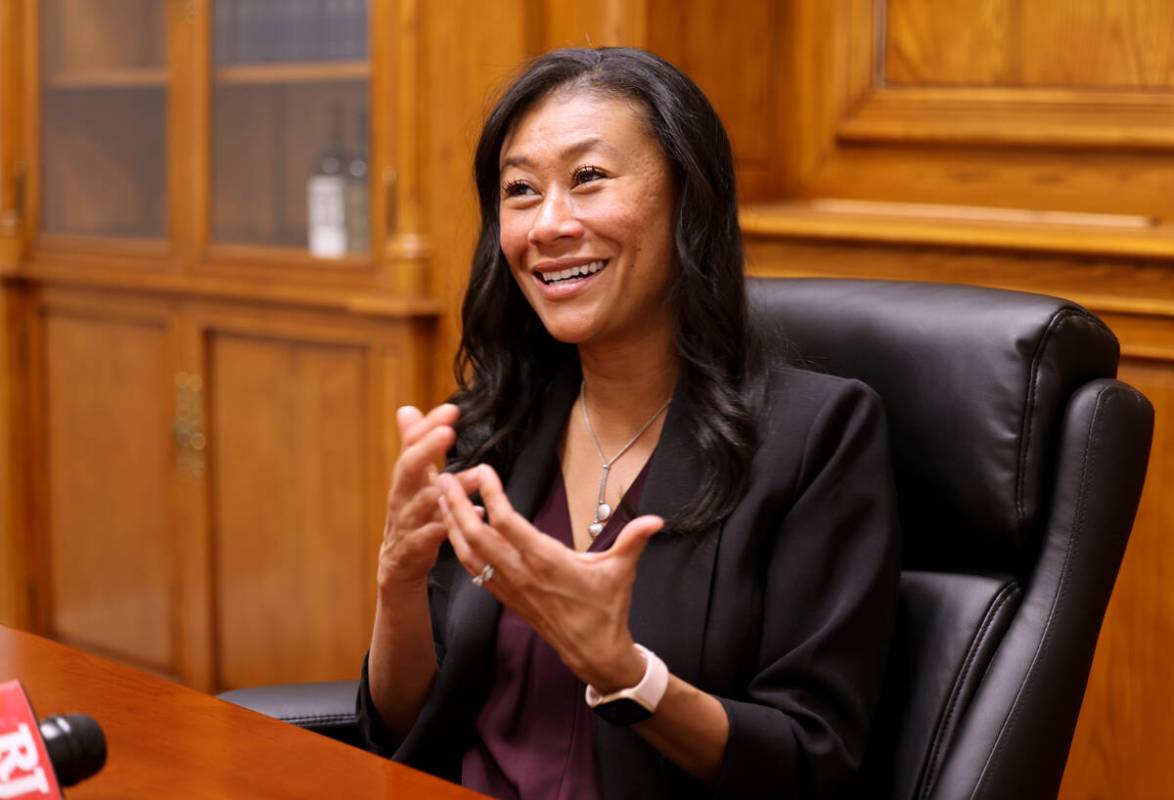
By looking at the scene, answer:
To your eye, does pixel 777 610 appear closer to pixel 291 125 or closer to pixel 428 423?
pixel 428 423

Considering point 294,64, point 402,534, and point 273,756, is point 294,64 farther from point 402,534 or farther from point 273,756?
point 273,756

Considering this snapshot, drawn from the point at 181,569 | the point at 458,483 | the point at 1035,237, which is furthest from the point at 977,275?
the point at 181,569

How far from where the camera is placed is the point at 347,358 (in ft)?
10.5

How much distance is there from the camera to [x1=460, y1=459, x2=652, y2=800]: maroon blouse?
156cm

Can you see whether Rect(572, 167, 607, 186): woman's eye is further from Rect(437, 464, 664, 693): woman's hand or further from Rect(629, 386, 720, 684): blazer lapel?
Rect(437, 464, 664, 693): woman's hand

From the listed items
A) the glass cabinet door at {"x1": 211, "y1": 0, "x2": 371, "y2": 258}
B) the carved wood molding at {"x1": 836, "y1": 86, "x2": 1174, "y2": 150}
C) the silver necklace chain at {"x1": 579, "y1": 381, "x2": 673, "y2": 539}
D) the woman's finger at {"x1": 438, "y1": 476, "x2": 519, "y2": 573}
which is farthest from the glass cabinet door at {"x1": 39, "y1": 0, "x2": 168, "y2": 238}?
the woman's finger at {"x1": 438, "y1": 476, "x2": 519, "y2": 573}

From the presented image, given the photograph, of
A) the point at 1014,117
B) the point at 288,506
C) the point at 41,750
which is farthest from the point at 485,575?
the point at 288,506

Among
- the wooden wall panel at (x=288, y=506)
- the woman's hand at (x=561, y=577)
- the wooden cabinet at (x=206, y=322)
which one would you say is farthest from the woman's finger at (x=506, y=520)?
the wooden wall panel at (x=288, y=506)

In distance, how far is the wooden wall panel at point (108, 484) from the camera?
11.9ft

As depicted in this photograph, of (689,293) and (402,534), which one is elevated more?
(689,293)

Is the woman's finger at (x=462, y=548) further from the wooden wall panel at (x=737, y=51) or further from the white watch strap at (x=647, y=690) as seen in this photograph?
the wooden wall panel at (x=737, y=51)

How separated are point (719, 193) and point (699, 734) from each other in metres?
0.60

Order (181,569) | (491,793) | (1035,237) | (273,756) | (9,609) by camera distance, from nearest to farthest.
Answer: (273,756)
(491,793)
(1035,237)
(181,569)
(9,609)

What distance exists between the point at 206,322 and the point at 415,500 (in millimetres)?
2155
